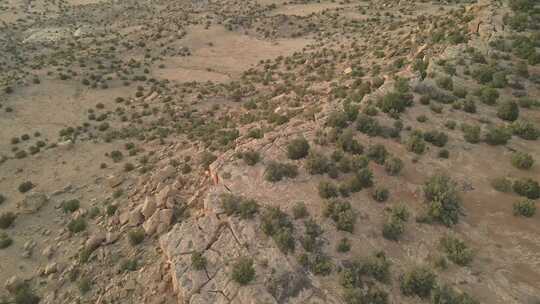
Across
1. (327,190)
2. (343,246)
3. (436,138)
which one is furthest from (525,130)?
(343,246)

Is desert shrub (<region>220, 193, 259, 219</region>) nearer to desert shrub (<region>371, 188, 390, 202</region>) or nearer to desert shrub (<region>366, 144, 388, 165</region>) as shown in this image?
desert shrub (<region>371, 188, 390, 202</region>)

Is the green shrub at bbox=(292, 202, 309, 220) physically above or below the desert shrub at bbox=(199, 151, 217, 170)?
above

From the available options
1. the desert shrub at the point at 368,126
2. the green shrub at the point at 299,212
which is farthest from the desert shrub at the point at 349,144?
the green shrub at the point at 299,212

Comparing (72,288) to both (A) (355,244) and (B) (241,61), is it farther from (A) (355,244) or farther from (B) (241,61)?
(B) (241,61)

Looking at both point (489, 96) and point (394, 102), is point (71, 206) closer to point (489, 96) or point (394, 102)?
point (394, 102)

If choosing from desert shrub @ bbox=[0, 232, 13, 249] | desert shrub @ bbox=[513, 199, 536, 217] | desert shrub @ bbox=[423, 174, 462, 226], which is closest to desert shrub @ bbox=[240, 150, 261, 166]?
desert shrub @ bbox=[423, 174, 462, 226]

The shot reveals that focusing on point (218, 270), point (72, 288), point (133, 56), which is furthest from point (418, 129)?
point (133, 56)

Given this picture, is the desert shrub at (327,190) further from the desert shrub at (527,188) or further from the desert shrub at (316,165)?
the desert shrub at (527,188)
